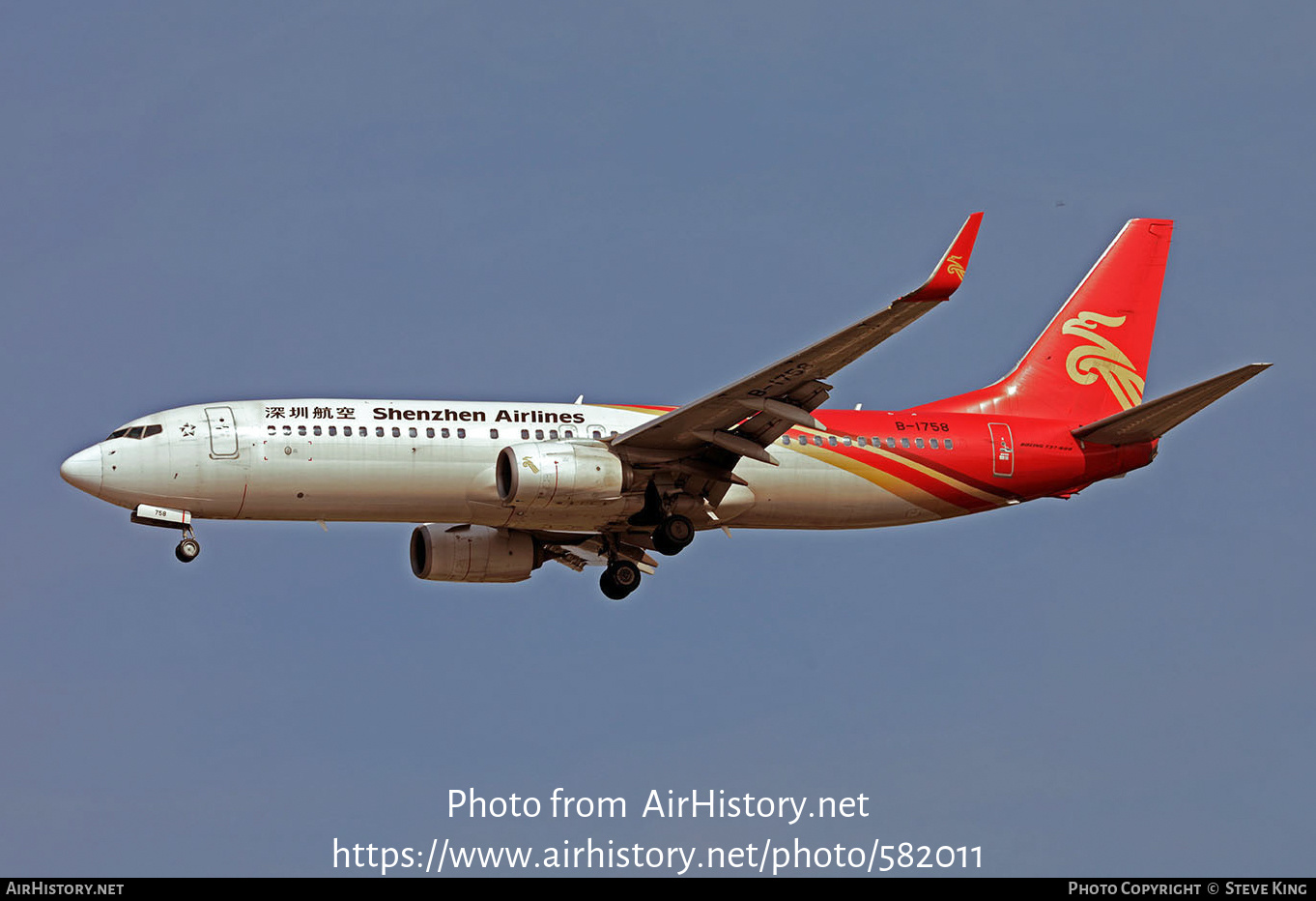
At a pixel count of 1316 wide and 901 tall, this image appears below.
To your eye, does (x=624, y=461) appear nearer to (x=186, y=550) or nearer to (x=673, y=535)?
(x=673, y=535)

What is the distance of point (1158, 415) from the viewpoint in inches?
2114

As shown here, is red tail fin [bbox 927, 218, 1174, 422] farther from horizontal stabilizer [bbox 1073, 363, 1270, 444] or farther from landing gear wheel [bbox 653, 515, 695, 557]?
landing gear wheel [bbox 653, 515, 695, 557]

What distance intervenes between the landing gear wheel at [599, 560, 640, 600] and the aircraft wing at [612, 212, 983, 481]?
462 cm

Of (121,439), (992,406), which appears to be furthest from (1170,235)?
(121,439)

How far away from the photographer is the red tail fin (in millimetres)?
→ 57469

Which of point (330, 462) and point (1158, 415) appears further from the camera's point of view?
point (1158, 415)

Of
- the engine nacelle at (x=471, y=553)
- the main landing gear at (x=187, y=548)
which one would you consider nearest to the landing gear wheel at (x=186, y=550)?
the main landing gear at (x=187, y=548)

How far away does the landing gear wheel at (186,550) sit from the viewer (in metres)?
50.2

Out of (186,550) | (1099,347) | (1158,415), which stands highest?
(1099,347)

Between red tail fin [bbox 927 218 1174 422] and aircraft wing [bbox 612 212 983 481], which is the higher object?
red tail fin [bbox 927 218 1174 422]

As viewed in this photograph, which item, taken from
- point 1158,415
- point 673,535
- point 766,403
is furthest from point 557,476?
point 1158,415

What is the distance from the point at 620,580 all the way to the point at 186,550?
11.9 m

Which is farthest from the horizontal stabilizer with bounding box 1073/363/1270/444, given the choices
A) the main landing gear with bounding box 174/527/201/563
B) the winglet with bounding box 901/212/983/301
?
the main landing gear with bounding box 174/527/201/563

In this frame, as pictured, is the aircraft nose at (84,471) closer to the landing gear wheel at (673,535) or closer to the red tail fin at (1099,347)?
the landing gear wheel at (673,535)
